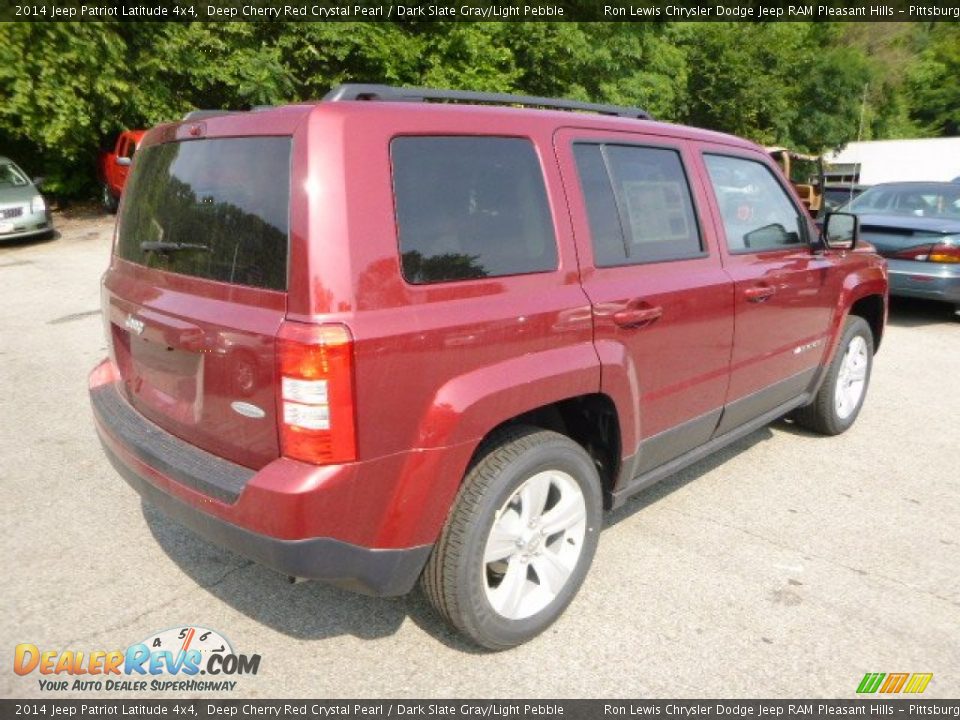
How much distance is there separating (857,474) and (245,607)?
11.0ft

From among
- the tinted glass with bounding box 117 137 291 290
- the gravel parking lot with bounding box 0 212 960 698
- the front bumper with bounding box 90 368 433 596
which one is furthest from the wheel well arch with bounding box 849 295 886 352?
the tinted glass with bounding box 117 137 291 290

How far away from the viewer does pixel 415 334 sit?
203 cm

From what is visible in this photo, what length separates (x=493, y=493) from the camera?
7.52 ft

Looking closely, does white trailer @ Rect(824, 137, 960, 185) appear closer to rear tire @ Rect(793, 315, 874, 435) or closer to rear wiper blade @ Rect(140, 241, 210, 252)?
rear tire @ Rect(793, 315, 874, 435)

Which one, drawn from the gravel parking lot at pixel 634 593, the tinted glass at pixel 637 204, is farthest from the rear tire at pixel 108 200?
the tinted glass at pixel 637 204

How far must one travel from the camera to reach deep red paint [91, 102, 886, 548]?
1973mm

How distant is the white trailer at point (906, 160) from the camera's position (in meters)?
26.3

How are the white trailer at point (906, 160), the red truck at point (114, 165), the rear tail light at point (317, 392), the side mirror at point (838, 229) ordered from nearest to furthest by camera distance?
the rear tail light at point (317, 392) → the side mirror at point (838, 229) → the red truck at point (114, 165) → the white trailer at point (906, 160)

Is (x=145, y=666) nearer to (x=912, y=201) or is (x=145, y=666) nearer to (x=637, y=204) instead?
(x=637, y=204)

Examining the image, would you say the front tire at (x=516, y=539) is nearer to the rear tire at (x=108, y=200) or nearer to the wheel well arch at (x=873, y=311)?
the wheel well arch at (x=873, y=311)

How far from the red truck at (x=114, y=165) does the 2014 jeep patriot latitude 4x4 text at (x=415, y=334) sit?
12.7 m

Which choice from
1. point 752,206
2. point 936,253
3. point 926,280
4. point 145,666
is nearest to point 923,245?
point 936,253

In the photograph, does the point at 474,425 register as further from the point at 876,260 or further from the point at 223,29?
the point at 223,29

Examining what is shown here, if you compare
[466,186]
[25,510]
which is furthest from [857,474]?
[25,510]
